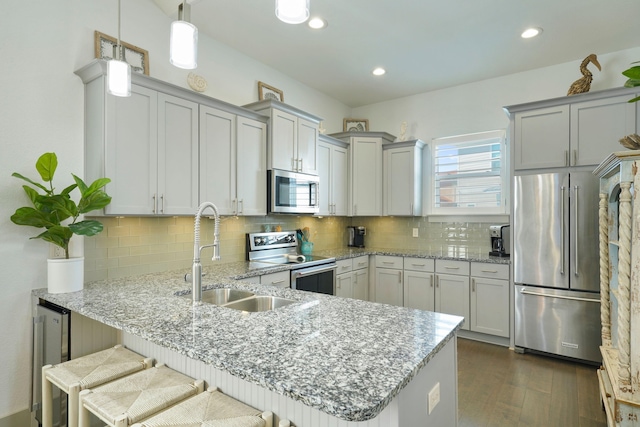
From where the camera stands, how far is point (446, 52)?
11.4 ft

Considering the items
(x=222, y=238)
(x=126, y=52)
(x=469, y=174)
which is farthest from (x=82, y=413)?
(x=469, y=174)

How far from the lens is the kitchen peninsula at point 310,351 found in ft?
3.01

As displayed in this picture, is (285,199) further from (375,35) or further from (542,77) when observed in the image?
(542,77)

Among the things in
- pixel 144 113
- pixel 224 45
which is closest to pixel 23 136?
pixel 144 113

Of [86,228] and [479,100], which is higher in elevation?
[479,100]

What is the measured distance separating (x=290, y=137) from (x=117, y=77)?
6.67 feet

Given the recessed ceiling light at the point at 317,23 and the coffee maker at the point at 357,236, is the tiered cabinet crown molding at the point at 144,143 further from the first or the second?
the coffee maker at the point at 357,236

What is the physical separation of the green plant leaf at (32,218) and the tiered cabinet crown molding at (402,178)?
3572 mm

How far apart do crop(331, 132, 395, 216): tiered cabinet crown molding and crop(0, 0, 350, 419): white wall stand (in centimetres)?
285

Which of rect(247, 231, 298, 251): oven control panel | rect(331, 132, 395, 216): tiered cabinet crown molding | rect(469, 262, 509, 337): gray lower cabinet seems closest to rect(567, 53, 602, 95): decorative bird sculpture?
rect(469, 262, 509, 337): gray lower cabinet

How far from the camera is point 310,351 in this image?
113 centimetres

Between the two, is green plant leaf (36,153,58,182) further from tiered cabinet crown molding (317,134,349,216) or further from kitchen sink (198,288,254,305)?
tiered cabinet crown molding (317,134,349,216)

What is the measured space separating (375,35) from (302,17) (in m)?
2.29

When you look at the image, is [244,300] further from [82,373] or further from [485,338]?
[485,338]
